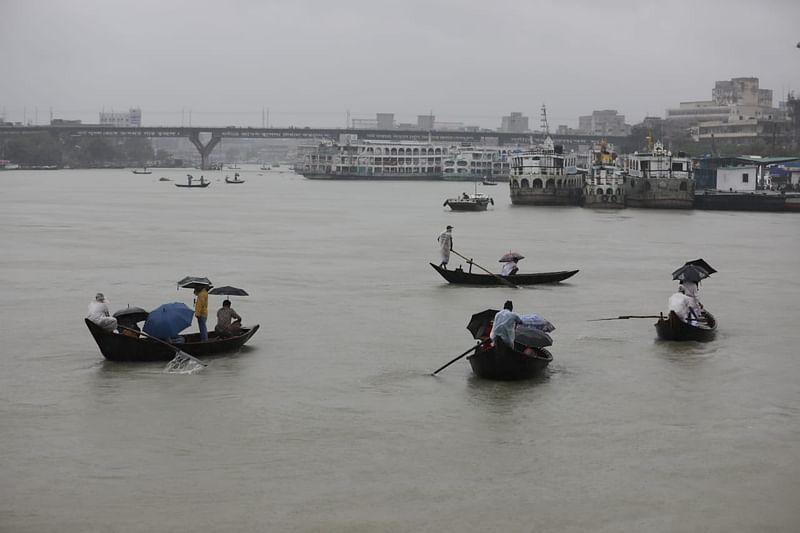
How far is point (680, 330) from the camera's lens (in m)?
17.4

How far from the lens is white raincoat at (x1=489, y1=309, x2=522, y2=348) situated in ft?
45.9

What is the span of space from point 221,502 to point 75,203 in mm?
62218

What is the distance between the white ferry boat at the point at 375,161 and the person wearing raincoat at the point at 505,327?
132 meters

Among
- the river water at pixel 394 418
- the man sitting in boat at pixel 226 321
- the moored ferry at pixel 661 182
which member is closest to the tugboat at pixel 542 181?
the moored ferry at pixel 661 182

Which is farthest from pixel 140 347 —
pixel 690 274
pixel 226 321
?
pixel 690 274

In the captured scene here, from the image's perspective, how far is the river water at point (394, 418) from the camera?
971 centimetres

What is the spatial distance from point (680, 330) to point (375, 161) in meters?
132

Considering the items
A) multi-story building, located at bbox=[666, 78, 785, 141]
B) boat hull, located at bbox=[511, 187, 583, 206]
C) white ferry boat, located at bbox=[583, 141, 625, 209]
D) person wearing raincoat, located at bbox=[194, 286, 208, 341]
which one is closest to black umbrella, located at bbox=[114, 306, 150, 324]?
person wearing raincoat, located at bbox=[194, 286, 208, 341]

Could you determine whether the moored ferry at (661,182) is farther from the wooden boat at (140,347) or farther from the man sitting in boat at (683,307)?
the wooden boat at (140,347)

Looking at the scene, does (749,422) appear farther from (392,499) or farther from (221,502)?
(221,502)

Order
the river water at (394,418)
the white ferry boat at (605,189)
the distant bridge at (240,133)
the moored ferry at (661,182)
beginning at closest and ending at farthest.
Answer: the river water at (394,418), the moored ferry at (661,182), the white ferry boat at (605,189), the distant bridge at (240,133)

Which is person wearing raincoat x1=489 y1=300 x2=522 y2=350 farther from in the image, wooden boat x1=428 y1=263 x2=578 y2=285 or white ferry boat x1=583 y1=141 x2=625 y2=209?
white ferry boat x1=583 y1=141 x2=625 y2=209

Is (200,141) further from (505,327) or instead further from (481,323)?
(505,327)

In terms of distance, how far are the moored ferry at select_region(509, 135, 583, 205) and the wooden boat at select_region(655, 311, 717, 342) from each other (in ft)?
184
